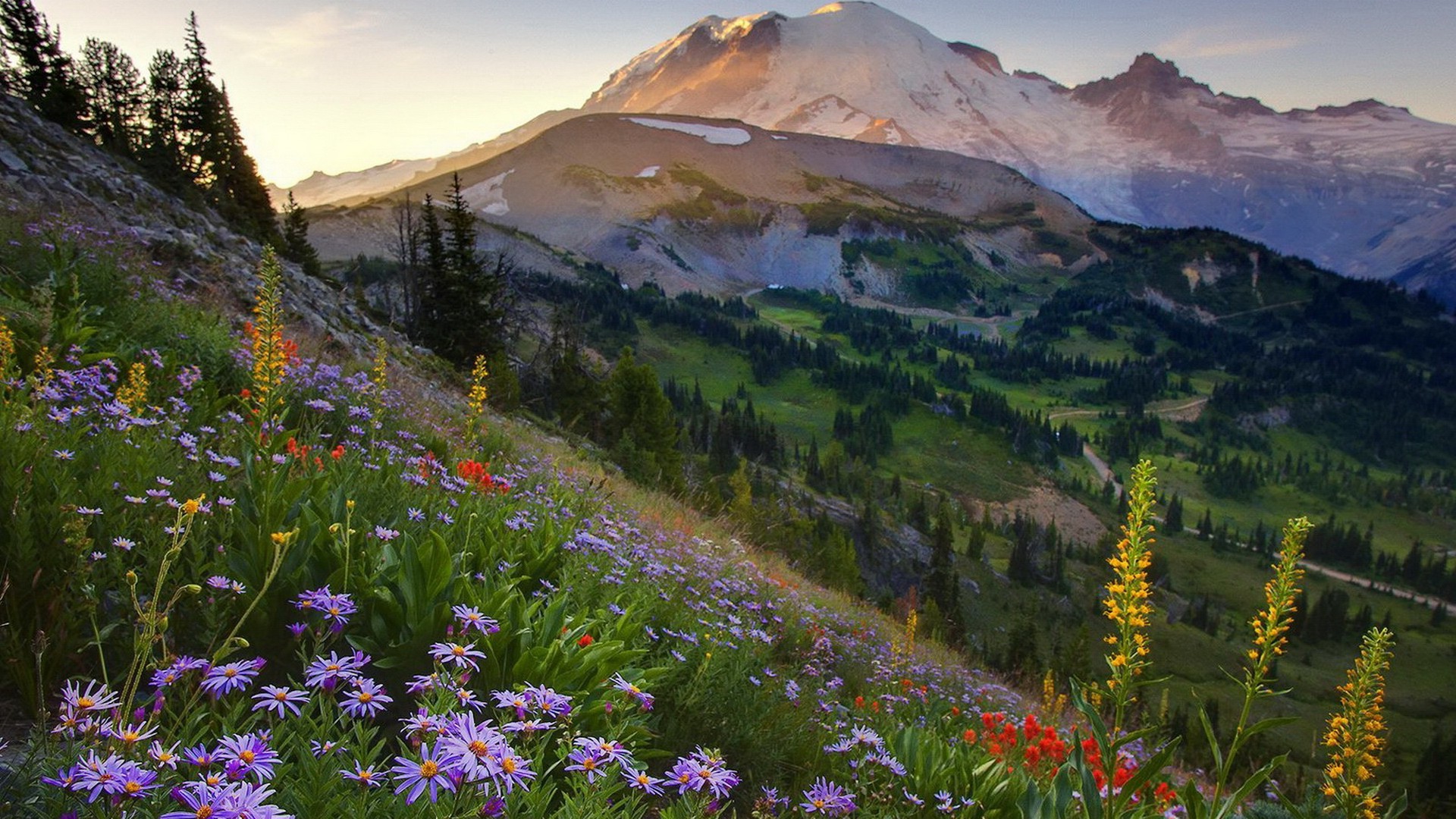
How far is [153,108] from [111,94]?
638 centimetres

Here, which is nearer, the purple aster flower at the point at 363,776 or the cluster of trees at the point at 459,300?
the purple aster flower at the point at 363,776

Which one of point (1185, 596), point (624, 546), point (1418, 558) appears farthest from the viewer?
point (1418, 558)

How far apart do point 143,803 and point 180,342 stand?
8961 mm

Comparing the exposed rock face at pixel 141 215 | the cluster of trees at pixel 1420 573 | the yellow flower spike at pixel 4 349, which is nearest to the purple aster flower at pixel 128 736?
the yellow flower spike at pixel 4 349

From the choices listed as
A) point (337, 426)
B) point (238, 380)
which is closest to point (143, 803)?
point (337, 426)

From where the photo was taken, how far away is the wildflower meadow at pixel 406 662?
6.42 ft

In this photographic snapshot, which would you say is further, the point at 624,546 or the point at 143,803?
the point at 624,546

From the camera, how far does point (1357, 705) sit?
3.76 m

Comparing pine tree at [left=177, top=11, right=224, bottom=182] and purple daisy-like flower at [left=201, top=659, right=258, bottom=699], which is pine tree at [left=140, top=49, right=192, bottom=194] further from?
purple daisy-like flower at [left=201, top=659, right=258, bottom=699]

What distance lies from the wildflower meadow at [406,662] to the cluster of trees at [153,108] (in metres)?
55.7

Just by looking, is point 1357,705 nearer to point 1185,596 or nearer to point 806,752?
point 806,752

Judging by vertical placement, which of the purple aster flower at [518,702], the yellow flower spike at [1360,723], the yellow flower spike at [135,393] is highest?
the yellow flower spike at [135,393]

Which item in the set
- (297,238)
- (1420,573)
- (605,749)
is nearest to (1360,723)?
(605,749)

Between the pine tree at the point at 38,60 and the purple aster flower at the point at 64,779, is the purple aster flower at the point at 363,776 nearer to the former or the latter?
the purple aster flower at the point at 64,779
